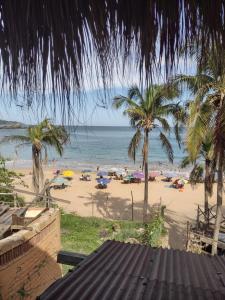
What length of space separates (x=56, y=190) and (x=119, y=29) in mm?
33407

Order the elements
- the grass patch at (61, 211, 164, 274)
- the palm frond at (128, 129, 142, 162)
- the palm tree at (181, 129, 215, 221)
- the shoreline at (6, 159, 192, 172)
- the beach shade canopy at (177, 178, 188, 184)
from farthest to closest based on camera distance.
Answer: the shoreline at (6, 159, 192, 172) < the beach shade canopy at (177, 178, 188, 184) < the palm frond at (128, 129, 142, 162) < the palm tree at (181, 129, 215, 221) < the grass patch at (61, 211, 164, 274)

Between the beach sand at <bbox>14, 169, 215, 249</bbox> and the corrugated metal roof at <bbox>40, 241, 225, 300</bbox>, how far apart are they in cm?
1352

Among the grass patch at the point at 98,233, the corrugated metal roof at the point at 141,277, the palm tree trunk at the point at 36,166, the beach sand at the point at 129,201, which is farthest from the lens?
the beach sand at the point at 129,201

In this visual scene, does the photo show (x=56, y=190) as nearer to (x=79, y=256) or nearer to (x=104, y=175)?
(x=104, y=175)

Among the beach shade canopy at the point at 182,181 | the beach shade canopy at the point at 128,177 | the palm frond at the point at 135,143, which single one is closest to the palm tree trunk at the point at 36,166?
the palm frond at the point at 135,143

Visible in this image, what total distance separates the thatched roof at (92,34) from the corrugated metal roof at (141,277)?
211 cm

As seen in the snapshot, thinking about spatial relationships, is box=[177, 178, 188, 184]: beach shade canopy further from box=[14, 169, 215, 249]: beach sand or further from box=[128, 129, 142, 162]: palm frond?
box=[128, 129, 142, 162]: palm frond

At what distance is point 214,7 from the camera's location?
39.4 inches

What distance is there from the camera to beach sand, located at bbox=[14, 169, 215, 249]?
23.0 m

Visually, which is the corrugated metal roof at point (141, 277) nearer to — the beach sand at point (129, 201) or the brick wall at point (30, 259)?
the brick wall at point (30, 259)

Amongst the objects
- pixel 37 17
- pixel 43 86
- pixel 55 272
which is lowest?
pixel 55 272

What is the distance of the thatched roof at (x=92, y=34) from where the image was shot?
0.90 metres

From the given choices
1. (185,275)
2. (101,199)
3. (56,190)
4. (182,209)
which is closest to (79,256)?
(185,275)

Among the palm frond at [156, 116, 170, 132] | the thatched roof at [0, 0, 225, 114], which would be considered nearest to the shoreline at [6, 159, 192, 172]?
the palm frond at [156, 116, 170, 132]
